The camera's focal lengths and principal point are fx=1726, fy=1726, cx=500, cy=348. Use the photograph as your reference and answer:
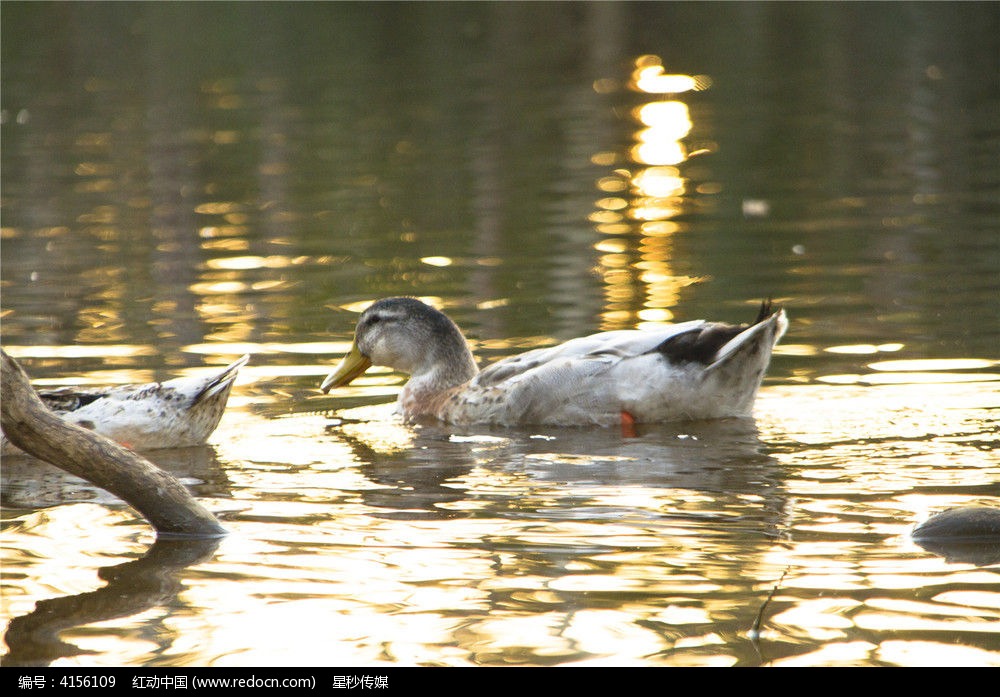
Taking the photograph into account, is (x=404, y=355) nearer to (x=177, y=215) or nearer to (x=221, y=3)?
(x=177, y=215)

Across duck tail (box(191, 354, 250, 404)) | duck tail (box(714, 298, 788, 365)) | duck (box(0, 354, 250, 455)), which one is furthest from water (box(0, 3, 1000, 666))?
duck tail (box(714, 298, 788, 365))

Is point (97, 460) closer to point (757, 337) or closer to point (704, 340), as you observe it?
point (704, 340)

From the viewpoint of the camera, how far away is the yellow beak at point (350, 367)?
33.7 ft

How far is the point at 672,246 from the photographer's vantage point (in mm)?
15047

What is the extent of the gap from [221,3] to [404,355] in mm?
43571

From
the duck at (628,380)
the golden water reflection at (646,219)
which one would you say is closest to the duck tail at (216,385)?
the duck at (628,380)

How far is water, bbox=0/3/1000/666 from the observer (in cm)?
582

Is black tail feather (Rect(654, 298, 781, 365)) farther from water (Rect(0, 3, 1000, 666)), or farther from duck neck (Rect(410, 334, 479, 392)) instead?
duck neck (Rect(410, 334, 479, 392))

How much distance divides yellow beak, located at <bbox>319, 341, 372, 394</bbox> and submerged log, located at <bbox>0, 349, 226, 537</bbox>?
128 inches

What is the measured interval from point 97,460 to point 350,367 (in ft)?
12.6

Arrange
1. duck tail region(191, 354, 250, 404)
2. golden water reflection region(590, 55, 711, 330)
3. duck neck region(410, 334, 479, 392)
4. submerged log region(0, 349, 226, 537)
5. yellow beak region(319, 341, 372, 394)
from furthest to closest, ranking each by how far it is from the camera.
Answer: golden water reflection region(590, 55, 711, 330) < yellow beak region(319, 341, 372, 394) < duck neck region(410, 334, 479, 392) < duck tail region(191, 354, 250, 404) < submerged log region(0, 349, 226, 537)

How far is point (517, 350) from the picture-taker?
1109 cm

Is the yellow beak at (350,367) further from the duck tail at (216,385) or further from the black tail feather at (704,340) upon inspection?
the black tail feather at (704,340)

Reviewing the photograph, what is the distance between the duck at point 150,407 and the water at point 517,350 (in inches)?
6.8
